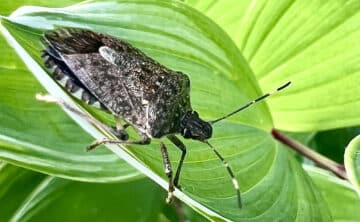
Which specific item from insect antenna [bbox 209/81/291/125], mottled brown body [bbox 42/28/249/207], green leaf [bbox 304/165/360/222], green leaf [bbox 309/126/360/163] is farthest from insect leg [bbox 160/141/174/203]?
green leaf [bbox 309/126/360/163]

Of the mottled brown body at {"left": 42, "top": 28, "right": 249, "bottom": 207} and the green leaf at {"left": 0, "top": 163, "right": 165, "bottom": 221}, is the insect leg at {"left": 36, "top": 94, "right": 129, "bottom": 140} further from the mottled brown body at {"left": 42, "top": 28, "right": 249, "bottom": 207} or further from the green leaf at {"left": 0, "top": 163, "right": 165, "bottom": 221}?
the green leaf at {"left": 0, "top": 163, "right": 165, "bottom": 221}

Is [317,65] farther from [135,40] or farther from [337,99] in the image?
[135,40]

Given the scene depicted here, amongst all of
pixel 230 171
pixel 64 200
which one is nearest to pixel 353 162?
Result: pixel 230 171

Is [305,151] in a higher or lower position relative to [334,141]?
higher

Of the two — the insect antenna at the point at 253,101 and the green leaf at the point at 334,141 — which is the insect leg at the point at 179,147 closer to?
the insect antenna at the point at 253,101

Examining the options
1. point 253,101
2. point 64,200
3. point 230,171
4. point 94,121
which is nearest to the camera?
point 94,121

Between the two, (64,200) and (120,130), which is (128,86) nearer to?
(120,130)

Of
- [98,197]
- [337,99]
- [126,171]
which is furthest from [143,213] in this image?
[337,99]

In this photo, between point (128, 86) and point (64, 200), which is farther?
point (64, 200)
